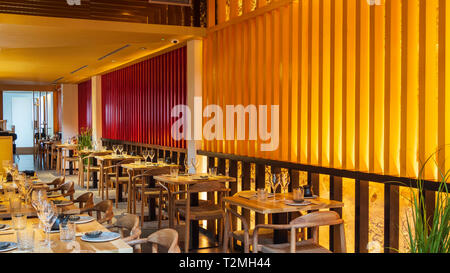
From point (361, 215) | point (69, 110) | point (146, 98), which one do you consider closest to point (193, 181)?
point (361, 215)

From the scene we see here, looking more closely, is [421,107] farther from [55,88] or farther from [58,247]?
[55,88]

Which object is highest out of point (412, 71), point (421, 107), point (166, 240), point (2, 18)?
point (2, 18)

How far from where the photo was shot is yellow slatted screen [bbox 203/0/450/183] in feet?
12.5

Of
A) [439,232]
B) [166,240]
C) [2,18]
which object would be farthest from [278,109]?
[2,18]

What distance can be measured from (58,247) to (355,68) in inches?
120

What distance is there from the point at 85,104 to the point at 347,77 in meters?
13.4

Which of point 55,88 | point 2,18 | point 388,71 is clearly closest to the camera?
point 388,71

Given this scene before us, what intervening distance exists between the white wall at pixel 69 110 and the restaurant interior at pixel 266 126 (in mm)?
7145

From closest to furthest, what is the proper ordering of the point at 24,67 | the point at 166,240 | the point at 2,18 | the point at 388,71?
the point at 166,240, the point at 388,71, the point at 2,18, the point at 24,67

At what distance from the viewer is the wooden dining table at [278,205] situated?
4168 millimetres

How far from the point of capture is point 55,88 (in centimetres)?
2000

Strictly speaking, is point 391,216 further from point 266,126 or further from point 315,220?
point 266,126

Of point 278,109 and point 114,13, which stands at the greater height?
point 114,13

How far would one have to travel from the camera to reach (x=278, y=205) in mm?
4320
